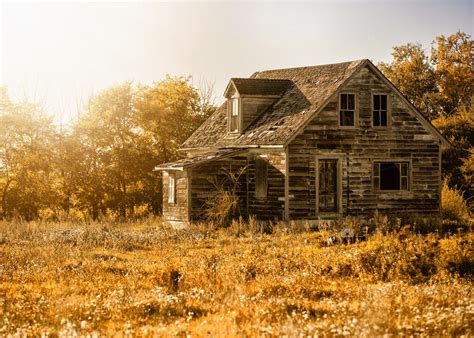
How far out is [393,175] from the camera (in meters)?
28.8

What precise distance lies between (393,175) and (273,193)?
213 inches

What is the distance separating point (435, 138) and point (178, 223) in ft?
37.6

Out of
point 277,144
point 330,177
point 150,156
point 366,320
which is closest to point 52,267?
point 366,320

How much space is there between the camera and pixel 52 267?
15.7 metres

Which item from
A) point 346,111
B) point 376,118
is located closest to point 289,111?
point 346,111

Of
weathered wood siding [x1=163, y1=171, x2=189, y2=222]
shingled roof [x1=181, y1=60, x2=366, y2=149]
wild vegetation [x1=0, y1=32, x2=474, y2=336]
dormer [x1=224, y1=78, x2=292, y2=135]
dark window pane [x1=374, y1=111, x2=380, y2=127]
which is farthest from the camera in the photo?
dormer [x1=224, y1=78, x2=292, y2=135]

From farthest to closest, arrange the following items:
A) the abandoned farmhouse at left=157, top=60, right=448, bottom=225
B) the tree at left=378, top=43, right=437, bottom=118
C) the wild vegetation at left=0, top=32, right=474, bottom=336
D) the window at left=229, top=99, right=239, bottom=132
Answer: the tree at left=378, top=43, right=437, bottom=118 < the window at left=229, top=99, right=239, bottom=132 < the abandoned farmhouse at left=157, top=60, right=448, bottom=225 < the wild vegetation at left=0, top=32, right=474, bottom=336

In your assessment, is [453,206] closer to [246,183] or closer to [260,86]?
[246,183]

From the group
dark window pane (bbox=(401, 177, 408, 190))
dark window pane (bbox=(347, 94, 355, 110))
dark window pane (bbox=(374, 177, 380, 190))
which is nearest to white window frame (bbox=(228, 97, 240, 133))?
dark window pane (bbox=(347, 94, 355, 110))

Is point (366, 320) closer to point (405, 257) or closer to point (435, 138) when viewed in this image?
point (405, 257)

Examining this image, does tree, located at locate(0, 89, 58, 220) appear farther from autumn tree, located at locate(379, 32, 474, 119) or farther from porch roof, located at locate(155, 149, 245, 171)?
autumn tree, located at locate(379, 32, 474, 119)

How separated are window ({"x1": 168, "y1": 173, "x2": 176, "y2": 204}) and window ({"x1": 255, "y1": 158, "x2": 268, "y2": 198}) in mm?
3621

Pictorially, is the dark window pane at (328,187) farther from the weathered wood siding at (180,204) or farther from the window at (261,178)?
the weathered wood siding at (180,204)

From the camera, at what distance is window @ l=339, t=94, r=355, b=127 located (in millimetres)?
27922
